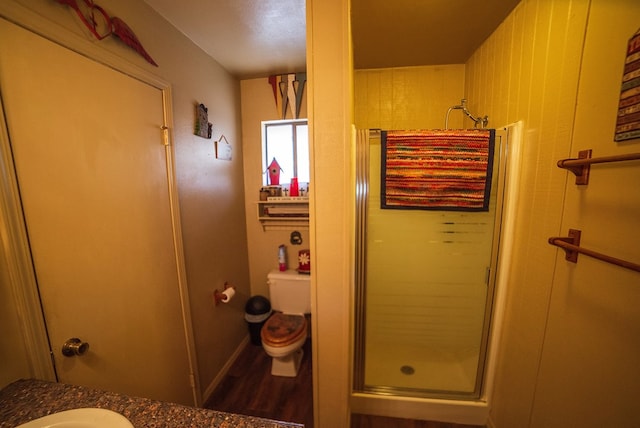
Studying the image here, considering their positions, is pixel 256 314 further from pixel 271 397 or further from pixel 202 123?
pixel 202 123

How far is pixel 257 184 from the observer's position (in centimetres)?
218

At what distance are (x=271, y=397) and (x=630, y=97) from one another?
2353 millimetres

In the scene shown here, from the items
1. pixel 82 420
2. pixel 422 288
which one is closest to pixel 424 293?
pixel 422 288

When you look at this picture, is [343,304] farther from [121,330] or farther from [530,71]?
[530,71]

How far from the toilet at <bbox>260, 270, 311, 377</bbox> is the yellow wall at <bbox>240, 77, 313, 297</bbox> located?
8.0 inches

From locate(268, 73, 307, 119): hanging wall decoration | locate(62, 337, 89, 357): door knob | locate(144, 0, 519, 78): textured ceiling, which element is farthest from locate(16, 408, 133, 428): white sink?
locate(268, 73, 307, 119): hanging wall decoration

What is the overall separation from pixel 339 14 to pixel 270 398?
236 centimetres

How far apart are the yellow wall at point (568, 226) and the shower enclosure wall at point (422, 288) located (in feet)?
0.58

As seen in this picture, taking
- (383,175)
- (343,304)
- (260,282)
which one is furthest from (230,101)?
(343,304)

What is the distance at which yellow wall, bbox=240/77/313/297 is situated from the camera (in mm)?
2062

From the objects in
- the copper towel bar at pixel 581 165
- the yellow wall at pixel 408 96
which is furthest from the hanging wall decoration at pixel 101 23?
the copper towel bar at pixel 581 165

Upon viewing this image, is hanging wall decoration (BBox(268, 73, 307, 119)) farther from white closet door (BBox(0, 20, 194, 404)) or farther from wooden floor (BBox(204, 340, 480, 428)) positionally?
wooden floor (BBox(204, 340, 480, 428))

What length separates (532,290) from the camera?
1.05 m

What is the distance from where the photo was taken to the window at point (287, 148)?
213 centimetres
